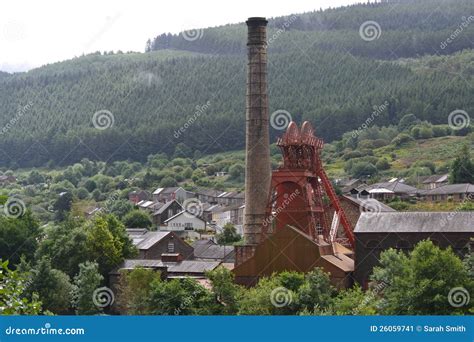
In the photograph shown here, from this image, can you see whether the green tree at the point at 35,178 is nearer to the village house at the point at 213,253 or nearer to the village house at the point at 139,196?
the village house at the point at 139,196

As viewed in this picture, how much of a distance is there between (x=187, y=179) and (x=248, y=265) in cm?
9398

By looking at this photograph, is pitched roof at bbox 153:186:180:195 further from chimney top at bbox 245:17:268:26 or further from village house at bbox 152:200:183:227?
chimney top at bbox 245:17:268:26

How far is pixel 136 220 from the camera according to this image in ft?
277

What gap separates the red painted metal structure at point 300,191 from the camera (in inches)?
1928

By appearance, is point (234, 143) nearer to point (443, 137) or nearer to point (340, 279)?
point (443, 137)

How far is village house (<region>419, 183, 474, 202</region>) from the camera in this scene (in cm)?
8656

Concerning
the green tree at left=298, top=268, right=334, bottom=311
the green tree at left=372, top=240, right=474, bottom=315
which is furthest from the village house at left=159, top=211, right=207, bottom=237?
the green tree at left=372, top=240, right=474, bottom=315

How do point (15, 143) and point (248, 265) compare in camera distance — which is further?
point (15, 143)

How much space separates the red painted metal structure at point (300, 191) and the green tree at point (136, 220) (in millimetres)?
34840

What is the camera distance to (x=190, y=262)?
52031mm

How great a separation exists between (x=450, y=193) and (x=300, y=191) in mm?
43731

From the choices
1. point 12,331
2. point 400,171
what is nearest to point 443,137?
point 400,171

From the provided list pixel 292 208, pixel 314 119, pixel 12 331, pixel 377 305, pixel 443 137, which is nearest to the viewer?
pixel 12 331

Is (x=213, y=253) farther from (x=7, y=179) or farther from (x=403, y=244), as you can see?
(x=7, y=179)
